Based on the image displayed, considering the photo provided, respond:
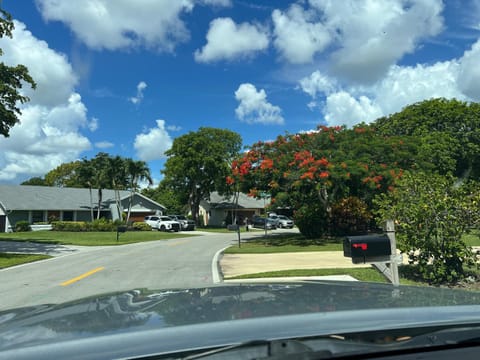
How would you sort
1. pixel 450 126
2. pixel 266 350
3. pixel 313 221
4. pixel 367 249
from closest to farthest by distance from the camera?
pixel 266 350 → pixel 367 249 → pixel 313 221 → pixel 450 126

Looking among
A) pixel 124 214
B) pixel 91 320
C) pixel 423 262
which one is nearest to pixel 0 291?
pixel 91 320

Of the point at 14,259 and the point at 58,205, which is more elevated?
the point at 58,205

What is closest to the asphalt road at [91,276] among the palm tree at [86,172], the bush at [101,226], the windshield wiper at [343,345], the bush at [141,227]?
the windshield wiper at [343,345]

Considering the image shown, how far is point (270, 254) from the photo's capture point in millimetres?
17469

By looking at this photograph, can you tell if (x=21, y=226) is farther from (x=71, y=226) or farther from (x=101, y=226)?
(x=101, y=226)

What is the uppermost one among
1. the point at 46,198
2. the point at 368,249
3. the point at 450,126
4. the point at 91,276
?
the point at 450,126

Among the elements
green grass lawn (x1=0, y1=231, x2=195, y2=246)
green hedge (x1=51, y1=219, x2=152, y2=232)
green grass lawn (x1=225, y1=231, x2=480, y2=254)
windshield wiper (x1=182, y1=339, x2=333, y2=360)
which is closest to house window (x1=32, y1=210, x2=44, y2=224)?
green hedge (x1=51, y1=219, x2=152, y2=232)

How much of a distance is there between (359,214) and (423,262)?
19073 millimetres

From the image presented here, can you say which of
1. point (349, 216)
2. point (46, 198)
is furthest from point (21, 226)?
point (349, 216)

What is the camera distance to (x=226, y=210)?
60844 millimetres

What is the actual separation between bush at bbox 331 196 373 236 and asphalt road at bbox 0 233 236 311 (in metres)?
12.7

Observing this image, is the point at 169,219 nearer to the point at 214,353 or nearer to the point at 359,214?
the point at 359,214

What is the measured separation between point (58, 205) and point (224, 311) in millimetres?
47866

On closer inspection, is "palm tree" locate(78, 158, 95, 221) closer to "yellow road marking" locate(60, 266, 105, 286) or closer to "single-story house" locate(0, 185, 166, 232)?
"single-story house" locate(0, 185, 166, 232)
